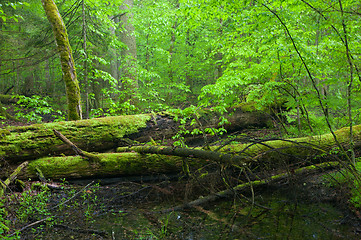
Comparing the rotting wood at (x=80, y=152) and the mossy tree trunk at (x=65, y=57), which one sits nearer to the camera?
the rotting wood at (x=80, y=152)

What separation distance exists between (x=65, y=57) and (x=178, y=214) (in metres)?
5.88

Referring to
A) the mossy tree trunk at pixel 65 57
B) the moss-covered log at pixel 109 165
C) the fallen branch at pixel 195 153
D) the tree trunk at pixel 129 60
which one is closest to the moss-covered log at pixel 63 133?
the moss-covered log at pixel 109 165

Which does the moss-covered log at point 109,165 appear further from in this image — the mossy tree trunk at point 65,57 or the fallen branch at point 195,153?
the mossy tree trunk at point 65,57

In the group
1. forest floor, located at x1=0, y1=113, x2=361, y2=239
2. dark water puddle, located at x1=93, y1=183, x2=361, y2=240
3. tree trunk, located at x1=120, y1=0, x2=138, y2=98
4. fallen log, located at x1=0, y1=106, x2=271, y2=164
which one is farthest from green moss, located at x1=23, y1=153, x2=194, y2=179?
tree trunk, located at x1=120, y1=0, x2=138, y2=98

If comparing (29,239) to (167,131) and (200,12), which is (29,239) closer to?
(167,131)

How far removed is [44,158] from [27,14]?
11489 mm

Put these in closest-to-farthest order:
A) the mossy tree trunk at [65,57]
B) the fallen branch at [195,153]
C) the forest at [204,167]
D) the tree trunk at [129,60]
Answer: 1. the fallen branch at [195,153]
2. the forest at [204,167]
3. the mossy tree trunk at [65,57]
4. the tree trunk at [129,60]

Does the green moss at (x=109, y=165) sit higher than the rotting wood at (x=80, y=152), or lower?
lower

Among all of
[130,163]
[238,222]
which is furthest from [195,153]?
[130,163]

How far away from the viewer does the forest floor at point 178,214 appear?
310 centimetres

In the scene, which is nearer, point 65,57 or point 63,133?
point 63,133

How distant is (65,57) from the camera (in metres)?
6.76

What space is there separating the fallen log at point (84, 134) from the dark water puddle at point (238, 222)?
2.61 metres

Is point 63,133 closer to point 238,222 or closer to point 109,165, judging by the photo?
point 109,165
